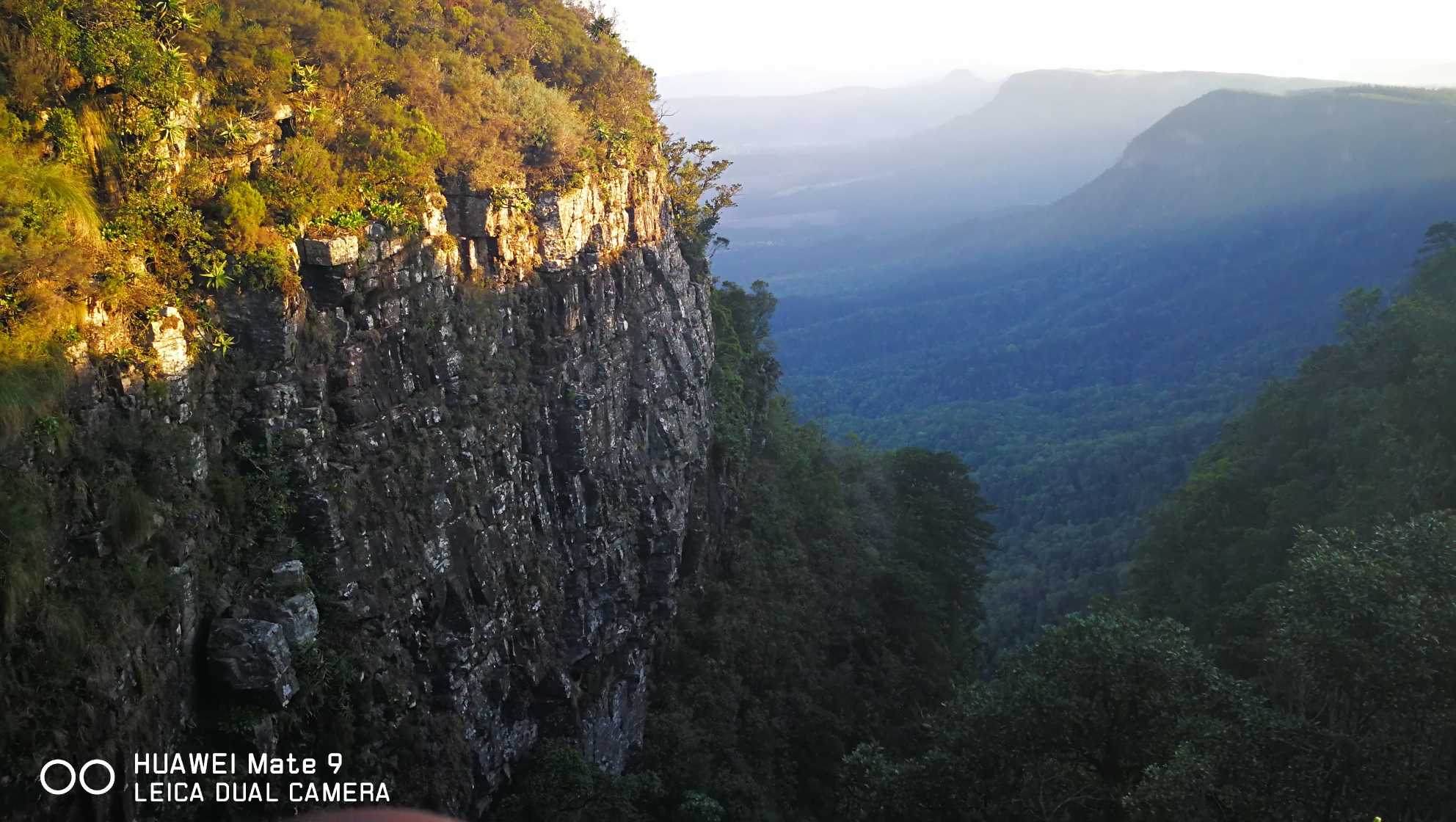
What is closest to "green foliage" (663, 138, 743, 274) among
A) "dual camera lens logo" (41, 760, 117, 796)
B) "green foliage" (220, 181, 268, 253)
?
"green foliage" (220, 181, 268, 253)

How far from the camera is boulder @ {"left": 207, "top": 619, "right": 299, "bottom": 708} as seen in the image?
1153 cm

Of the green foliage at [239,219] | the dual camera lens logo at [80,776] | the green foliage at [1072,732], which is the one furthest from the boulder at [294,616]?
the green foliage at [1072,732]

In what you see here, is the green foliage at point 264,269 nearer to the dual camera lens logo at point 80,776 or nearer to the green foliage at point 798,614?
the dual camera lens logo at point 80,776

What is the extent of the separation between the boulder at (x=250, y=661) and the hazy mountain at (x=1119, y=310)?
44.3 meters

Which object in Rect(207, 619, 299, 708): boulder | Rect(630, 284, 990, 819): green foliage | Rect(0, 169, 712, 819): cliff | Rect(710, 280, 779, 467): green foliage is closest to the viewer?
Rect(0, 169, 712, 819): cliff

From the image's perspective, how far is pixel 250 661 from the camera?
1159 centimetres

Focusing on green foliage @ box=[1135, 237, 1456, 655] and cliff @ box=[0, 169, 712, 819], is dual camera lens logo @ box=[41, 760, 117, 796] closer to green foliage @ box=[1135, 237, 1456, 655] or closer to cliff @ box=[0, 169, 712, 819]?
cliff @ box=[0, 169, 712, 819]

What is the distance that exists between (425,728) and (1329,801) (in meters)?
14.3

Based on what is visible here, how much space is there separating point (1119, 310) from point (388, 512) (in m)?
131

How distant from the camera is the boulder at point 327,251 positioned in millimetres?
14133

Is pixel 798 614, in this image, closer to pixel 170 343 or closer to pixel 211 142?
pixel 170 343

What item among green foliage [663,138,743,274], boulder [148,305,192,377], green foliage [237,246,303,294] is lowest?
boulder [148,305,192,377]

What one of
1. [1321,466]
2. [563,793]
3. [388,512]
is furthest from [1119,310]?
[388,512]

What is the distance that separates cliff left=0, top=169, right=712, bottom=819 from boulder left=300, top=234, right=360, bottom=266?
1.5 inches
